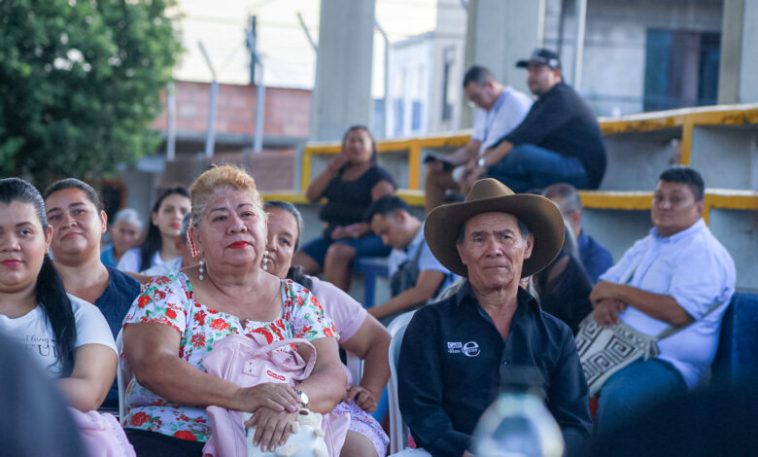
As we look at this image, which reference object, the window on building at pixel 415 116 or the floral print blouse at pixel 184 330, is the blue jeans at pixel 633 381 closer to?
the floral print blouse at pixel 184 330

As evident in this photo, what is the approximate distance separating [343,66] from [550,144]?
221 inches

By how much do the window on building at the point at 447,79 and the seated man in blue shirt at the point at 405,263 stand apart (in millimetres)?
24123

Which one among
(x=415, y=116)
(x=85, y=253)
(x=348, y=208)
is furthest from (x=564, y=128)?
(x=415, y=116)

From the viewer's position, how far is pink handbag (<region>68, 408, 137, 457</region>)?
3.63 meters

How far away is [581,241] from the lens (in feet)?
23.0

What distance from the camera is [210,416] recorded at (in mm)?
3963

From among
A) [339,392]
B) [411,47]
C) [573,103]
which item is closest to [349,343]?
[339,392]

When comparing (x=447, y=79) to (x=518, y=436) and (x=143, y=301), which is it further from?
(x=518, y=436)

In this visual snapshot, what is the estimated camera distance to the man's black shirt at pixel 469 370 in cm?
420

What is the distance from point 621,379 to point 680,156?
8.88 feet

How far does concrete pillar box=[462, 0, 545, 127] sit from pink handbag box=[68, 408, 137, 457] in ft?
25.1

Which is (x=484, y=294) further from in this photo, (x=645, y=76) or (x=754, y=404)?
(x=645, y=76)

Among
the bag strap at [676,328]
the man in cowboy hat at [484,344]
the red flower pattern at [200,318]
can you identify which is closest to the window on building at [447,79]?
the bag strap at [676,328]

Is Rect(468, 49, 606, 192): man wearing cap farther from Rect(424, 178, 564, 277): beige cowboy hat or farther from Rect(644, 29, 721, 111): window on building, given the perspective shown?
Rect(644, 29, 721, 111): window on building
